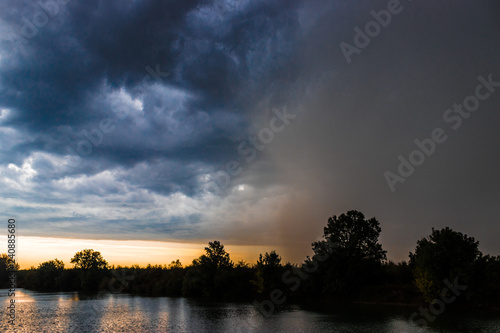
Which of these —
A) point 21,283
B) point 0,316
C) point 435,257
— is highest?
point 435,257

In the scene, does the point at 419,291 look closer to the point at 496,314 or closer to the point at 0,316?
the point at 496,314

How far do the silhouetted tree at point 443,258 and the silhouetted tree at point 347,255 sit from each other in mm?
16827

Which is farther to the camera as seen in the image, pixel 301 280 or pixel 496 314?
pixel 301 280

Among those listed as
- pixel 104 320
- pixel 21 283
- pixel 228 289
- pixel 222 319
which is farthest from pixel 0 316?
pixel 21 283

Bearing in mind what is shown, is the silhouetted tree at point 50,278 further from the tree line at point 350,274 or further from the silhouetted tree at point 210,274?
the silhouetted tree at point 210,274

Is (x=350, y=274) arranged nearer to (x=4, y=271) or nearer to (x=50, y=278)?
(x=50, y=278)

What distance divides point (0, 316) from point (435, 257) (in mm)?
74688

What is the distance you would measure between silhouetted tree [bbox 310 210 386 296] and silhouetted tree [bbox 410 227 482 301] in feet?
55.2

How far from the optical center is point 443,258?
63.7 metres

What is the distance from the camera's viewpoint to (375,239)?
87.1 metres

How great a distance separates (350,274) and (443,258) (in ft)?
69.8

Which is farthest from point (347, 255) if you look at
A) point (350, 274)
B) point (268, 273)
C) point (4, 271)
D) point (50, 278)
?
point (4, 271)

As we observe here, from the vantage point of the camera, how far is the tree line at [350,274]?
61.6m

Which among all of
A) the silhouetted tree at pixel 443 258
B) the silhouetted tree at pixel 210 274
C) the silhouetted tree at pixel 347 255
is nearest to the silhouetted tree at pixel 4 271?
the silhouetted tree at pixel 210 274
